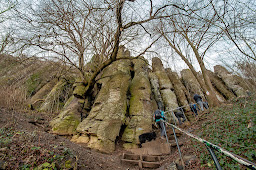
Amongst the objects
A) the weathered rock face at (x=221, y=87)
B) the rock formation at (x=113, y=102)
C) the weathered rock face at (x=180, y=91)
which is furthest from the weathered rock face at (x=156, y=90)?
the weathered rock face at (x=221, y=87)

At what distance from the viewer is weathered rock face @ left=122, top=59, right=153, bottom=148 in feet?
20.3

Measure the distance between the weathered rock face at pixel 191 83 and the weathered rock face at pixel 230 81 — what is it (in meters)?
3.91

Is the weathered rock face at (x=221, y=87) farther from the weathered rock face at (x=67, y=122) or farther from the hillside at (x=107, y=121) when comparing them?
the weathered rock face at (x=67, y=122)

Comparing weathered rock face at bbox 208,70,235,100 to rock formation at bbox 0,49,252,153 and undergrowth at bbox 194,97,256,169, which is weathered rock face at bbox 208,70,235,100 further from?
undergrowth at bbox 194,97,256,169

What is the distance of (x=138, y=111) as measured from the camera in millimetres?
7316

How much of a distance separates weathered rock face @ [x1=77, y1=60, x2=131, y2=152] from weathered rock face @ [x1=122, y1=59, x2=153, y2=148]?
2.00 ft

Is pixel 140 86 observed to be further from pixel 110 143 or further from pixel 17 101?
pixel 17 101

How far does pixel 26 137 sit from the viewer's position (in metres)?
3.03

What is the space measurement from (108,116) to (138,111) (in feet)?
6.45

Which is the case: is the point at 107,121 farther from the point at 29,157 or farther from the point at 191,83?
the point at 191,83

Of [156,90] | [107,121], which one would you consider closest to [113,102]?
[107,121]

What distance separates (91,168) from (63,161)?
82cm

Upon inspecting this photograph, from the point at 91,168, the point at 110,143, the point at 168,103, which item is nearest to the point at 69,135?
the point at 110,143

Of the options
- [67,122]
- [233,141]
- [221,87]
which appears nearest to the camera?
[233,141]
